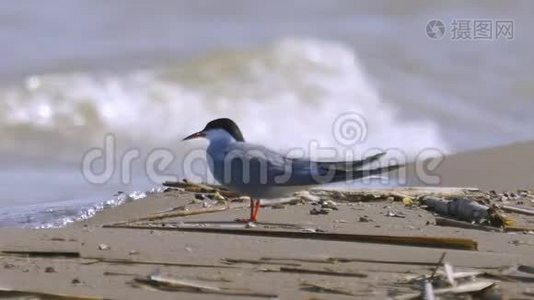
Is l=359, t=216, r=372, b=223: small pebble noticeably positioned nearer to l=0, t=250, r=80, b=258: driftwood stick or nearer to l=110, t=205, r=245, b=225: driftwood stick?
l=110, t=205, r=245, b=225: driftwood stick

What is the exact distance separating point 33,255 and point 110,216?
5.81ft

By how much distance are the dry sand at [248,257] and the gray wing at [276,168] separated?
21 cm

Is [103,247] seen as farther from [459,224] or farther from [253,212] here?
[459,224]

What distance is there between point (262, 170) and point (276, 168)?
7 centimetres

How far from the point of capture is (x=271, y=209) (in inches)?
223

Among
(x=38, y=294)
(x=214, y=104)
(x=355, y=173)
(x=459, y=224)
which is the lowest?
(x=38, y=294)

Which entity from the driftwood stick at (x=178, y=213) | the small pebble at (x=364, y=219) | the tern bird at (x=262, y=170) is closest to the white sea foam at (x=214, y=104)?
the driftwood stick at (x=178, y=213)

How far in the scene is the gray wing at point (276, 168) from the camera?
4.94 metres

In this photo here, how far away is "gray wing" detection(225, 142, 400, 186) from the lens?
4.94 meters

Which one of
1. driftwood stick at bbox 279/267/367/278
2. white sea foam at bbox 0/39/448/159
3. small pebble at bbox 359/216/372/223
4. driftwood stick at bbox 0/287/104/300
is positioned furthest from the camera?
white sea foam at bbox 0/39/448/159

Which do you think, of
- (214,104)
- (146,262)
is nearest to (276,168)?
(146,262)

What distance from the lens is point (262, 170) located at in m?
5.07

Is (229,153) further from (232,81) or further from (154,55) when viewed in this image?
(154,55)

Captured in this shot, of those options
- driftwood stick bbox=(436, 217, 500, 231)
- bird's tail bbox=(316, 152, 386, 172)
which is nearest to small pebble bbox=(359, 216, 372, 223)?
driftwood stick bbox=(436, 217, 500, 231)
